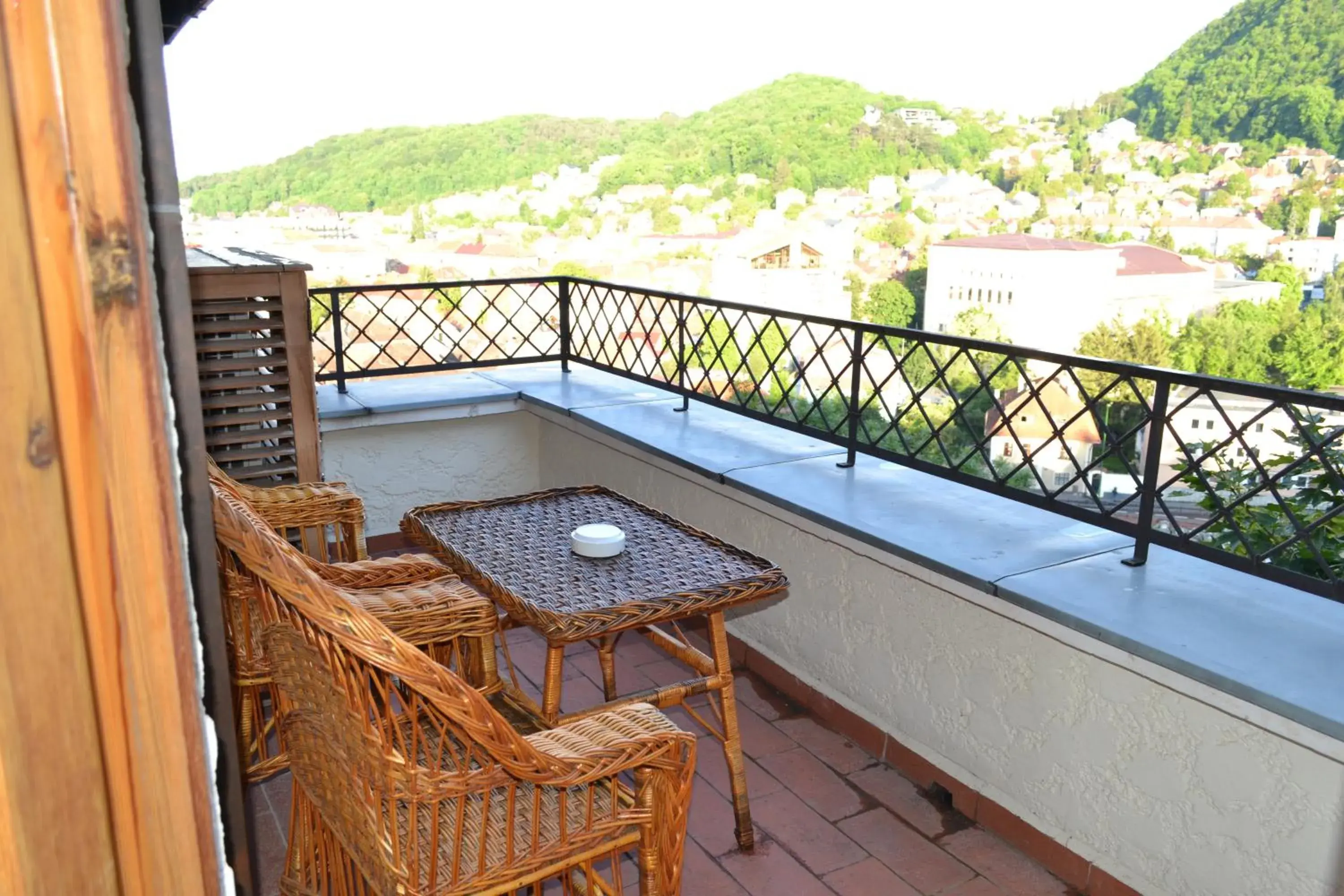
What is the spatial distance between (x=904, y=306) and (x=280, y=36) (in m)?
15.1

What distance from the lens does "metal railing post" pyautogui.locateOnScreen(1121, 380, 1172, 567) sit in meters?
2.03

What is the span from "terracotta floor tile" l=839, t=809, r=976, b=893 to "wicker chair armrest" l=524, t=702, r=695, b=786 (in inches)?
34.1

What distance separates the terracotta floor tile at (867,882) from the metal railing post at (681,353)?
1.93m

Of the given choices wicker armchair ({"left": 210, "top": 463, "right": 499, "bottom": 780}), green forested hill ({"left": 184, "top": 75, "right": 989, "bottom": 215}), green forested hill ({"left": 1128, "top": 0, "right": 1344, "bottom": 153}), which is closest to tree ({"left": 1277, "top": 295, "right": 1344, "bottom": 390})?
green forested hill ({"left": 1128, "top": 0, "right": 1344, "bottom": 153})

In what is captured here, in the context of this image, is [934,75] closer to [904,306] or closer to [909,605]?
[904,306]

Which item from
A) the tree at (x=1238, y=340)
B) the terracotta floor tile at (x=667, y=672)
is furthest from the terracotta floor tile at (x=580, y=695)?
the tree at (x=1238, y=340)

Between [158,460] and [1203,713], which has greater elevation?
[158,460]

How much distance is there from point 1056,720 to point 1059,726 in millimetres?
12

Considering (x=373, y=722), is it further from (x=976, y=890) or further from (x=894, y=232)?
(x=894, y=232)

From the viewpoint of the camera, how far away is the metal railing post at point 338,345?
371 centimetres

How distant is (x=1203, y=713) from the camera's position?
5.74ft

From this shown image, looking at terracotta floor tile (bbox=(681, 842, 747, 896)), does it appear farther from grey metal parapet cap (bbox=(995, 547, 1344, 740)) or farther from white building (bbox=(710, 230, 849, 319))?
white building (bbox=(710, 230, 849, 319))

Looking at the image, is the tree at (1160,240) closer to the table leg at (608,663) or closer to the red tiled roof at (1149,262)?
the red tiled roof at (1149,262)

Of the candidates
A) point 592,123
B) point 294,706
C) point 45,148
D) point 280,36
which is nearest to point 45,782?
point 45,148
